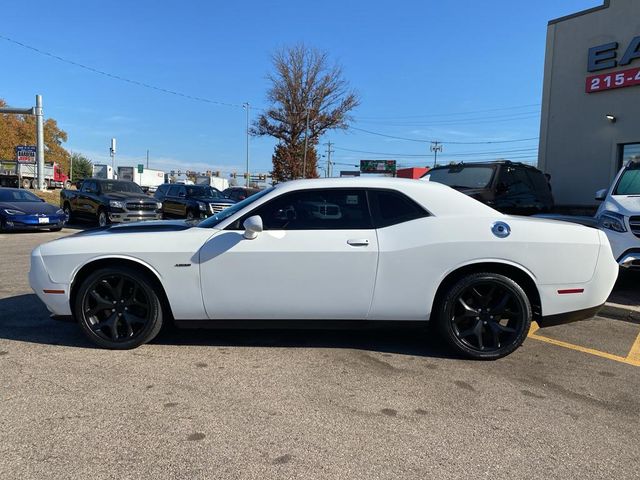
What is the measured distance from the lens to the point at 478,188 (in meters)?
8.80

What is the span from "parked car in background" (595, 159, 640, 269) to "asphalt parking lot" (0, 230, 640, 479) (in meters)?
1.88

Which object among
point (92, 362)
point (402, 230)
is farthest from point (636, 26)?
point (92, 362)

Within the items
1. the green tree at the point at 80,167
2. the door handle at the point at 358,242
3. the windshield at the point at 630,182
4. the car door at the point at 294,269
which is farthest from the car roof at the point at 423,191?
the green tree at the point at 80,167

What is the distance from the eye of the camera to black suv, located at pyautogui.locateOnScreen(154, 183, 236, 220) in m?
17.3

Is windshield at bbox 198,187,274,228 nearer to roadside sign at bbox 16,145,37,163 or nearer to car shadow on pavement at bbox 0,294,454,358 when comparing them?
car shadow on pavement at bbox 0,294,454,358

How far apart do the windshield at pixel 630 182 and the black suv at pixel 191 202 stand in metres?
12.4

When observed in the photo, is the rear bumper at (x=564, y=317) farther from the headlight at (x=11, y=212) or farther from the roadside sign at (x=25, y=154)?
the roadside sign at (x=25, y=154)

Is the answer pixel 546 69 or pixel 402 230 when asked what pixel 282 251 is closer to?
Answer: pixel 402 230

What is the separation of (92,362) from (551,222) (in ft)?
13.4

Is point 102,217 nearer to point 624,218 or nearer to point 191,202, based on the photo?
point 191,202

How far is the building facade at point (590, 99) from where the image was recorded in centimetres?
1319

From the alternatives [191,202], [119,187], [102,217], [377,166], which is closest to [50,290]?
[102,217]

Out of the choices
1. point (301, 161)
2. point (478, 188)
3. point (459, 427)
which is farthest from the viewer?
point (301, 161)

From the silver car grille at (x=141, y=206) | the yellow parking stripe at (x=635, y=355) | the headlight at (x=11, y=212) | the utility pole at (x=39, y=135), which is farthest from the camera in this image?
the utility pole at (x=39, y=135)
